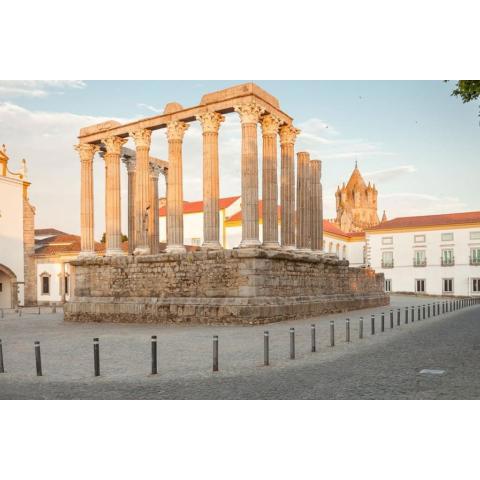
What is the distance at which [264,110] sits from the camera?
72.0 feet

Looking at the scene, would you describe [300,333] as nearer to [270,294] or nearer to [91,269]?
[270,294]

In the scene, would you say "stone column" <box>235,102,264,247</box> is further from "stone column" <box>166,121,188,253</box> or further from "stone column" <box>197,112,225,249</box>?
"stone column" <box>166,121,188,253</box>

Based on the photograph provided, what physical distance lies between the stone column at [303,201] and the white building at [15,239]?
932 inches

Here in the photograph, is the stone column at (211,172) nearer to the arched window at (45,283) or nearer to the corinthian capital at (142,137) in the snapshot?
the corinthian capital at (142,137)

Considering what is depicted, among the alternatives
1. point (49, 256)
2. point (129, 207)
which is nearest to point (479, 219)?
point (129, 207)

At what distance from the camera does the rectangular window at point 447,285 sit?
54.5 m

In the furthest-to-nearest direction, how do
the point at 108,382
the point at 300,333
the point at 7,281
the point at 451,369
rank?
the point at 7,281 → the point at 300,333 → the point at 451,369 → the point at 108,382

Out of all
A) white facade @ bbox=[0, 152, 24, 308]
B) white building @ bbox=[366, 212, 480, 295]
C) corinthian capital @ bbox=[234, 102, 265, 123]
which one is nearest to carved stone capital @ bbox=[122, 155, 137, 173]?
corinthian capital @ bbox=[234, 102, 265, 123]

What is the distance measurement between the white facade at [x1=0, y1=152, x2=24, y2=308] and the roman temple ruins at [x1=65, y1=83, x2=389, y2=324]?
1699 centimetres

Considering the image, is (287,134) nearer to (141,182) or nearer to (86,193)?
(141,182)

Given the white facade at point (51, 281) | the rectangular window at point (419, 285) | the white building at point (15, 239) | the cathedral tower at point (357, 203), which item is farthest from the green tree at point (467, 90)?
the cathedral tower at point (357, 203)

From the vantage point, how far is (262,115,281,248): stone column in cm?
2256

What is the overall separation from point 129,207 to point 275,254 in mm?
12081

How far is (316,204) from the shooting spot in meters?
28.9
